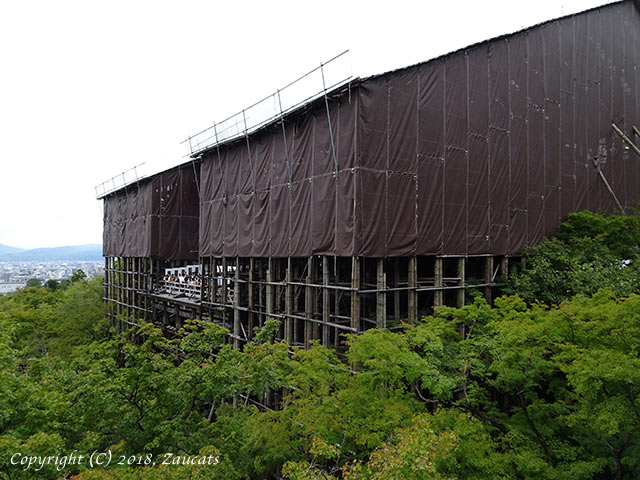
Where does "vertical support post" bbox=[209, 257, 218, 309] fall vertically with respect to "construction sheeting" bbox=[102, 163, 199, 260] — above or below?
below

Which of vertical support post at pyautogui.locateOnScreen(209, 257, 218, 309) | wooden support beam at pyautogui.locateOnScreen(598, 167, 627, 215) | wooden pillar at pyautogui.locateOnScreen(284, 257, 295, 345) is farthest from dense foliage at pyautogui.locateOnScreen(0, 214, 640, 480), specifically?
wooden support beam at pyautogui.locateOnScreen(598, 167, 627, 215)

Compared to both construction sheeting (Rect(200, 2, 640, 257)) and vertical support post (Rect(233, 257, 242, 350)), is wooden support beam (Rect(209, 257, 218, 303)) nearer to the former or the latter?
construction sheeting (Rect(200, 2, 640, 257))

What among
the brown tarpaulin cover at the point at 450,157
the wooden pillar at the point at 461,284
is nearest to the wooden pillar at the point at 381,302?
the brown tarpaulin cover at the point at 450,157

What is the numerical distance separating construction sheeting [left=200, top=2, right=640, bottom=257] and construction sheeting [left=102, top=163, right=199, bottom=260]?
684 centimetres

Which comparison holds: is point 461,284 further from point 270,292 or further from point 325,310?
point 270,292

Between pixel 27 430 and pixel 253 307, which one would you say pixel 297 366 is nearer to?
pixel 27 430

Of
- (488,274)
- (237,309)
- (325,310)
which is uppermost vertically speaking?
(488,274)

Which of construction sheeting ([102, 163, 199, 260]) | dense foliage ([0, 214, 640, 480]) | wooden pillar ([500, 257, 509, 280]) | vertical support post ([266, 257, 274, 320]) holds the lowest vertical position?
dense foliage ([0, 214, 640, 480])

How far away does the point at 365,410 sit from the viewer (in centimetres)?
985

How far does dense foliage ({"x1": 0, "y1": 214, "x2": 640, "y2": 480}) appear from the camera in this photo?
7809 mm

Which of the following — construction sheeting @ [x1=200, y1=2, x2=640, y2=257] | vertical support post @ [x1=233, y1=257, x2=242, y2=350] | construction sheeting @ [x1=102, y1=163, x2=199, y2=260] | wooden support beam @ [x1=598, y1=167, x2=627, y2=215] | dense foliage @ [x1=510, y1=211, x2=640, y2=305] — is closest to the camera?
construction sheeting @ [x1=200, y1=2, x2=640, y2=257]

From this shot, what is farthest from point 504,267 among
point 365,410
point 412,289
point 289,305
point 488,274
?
point 365,410

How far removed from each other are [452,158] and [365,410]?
11598mm

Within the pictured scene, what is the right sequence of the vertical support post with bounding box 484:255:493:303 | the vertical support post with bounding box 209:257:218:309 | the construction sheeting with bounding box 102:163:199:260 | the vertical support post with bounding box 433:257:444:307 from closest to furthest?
1. the vertical support post with bounding box 433:257:444:307
2. the vertical support post with bounding box 484:255:493:303
3. the vertical support post with bounding box 209:257:218:309
4. the construction sheeting with bounding box 102:163:199:260
